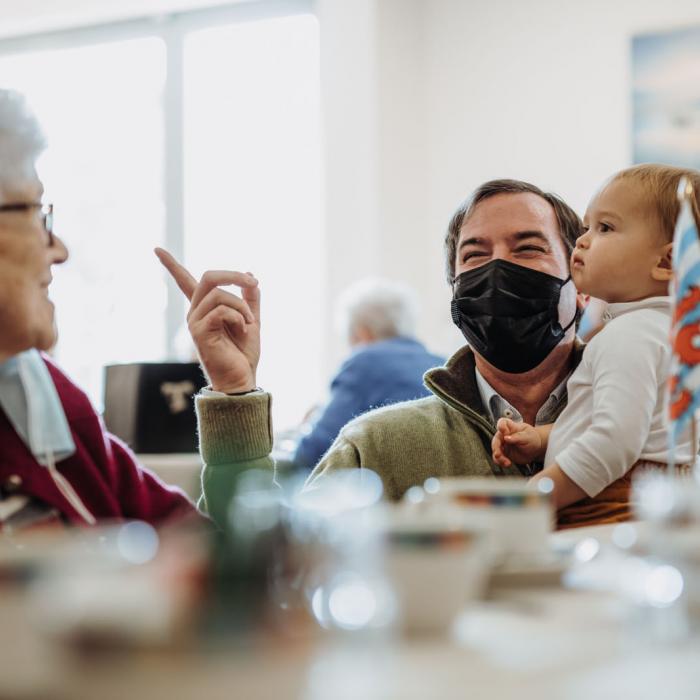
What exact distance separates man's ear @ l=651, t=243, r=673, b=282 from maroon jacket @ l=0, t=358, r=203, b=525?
3.00 feet

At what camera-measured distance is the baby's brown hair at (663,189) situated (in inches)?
81.2

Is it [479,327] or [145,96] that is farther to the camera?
[145,96]

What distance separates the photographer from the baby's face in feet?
6.82

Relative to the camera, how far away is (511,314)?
220 centimetres

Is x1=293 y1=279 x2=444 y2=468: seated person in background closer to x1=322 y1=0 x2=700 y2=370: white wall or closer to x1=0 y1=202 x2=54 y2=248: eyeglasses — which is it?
x1=322 y1=0 x2=700 y2=370: white wall

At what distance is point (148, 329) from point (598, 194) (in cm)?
562

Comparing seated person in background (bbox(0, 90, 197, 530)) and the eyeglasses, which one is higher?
the eyeglasses

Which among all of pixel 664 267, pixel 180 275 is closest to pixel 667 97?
pixel 664 267

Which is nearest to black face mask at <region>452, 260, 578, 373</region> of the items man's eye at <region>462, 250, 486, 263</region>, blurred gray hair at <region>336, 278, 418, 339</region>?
man's eye at <region>462, 250, 486, 263</region>

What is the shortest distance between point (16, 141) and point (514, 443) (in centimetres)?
98

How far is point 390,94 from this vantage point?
21.5 feet

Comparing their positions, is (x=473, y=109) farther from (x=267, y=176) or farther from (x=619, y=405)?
(x=619, y=405)

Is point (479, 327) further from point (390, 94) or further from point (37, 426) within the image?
point (390, 94)

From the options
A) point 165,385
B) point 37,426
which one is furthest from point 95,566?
point 165,385
